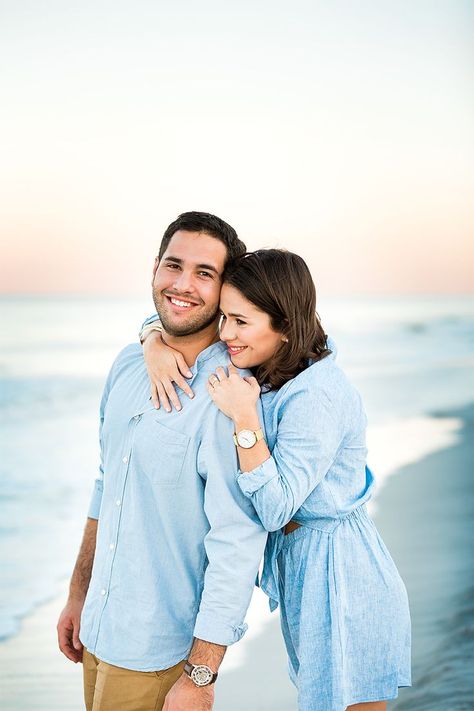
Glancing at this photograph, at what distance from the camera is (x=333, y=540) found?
1.53m

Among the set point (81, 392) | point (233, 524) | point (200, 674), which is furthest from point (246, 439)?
point (81, 392)

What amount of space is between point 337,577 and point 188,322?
536 millimetres

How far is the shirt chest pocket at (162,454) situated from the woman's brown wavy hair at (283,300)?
189 mm

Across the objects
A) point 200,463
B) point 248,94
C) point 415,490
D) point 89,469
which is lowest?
point 89,469

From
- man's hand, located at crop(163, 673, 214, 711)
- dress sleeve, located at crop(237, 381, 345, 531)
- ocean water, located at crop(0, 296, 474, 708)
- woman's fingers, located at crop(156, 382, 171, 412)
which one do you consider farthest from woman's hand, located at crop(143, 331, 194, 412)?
ocean water, located at crop(0, 296, 474, 708)

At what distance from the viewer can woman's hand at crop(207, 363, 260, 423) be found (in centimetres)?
144

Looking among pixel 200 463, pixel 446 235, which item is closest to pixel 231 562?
pixel 200 463

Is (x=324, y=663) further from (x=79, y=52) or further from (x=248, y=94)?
(x=79, y=52)

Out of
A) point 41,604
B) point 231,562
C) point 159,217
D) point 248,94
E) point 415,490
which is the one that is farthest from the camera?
point 159,217

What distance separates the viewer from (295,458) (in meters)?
1.42

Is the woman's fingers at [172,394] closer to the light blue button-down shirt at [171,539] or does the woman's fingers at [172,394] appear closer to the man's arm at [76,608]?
the light blue button-down shirt at [171,539]

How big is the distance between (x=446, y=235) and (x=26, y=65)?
8.61 ft

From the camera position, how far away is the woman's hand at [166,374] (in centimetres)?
156

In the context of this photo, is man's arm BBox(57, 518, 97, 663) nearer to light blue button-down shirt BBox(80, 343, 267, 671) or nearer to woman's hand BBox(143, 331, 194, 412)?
light blue button-down shirt BBox(80, 343, 267, 671)
